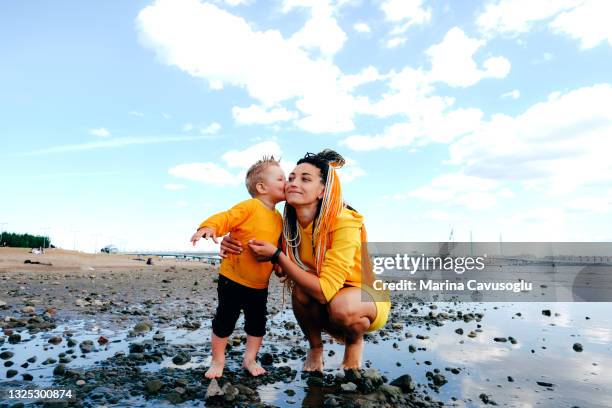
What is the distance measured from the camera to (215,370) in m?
4.85

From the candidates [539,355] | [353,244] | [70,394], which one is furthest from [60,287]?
[539,355]

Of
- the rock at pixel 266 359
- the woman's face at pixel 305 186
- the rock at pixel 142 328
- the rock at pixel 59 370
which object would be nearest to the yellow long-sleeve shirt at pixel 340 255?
the woman's face at pixel 305 186

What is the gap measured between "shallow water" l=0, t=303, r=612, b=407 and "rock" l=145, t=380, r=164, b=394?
0.77ft

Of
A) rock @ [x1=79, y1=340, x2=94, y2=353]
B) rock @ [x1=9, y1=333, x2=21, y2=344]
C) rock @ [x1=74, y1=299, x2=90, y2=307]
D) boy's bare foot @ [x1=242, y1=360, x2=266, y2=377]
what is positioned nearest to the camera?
boy's bare foot @ [x1=242, y1=360, x2=266, y2=377]

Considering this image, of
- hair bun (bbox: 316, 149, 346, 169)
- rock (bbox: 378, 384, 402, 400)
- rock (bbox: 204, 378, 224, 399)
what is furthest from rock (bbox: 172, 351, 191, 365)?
hair bun (bbox: 316, 149, 346, 169)

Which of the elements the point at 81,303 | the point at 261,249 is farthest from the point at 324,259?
the point at 81,303

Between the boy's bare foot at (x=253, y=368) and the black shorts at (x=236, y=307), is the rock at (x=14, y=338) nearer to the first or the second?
the black shorts at (x=236, y=307)

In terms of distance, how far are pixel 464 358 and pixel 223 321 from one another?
3.54m

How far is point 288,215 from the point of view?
534 centimetres

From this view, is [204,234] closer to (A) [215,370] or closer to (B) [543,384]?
(A) [215,370]

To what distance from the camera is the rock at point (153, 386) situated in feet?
14.1

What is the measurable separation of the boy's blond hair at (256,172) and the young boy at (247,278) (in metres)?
0.08

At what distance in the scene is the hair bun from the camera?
529cm

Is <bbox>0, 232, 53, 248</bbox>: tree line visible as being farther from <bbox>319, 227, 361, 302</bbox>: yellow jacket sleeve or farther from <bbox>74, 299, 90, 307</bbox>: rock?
<bbox>319, 227, 361, 302</bbox>: yellow jacket sleeve
